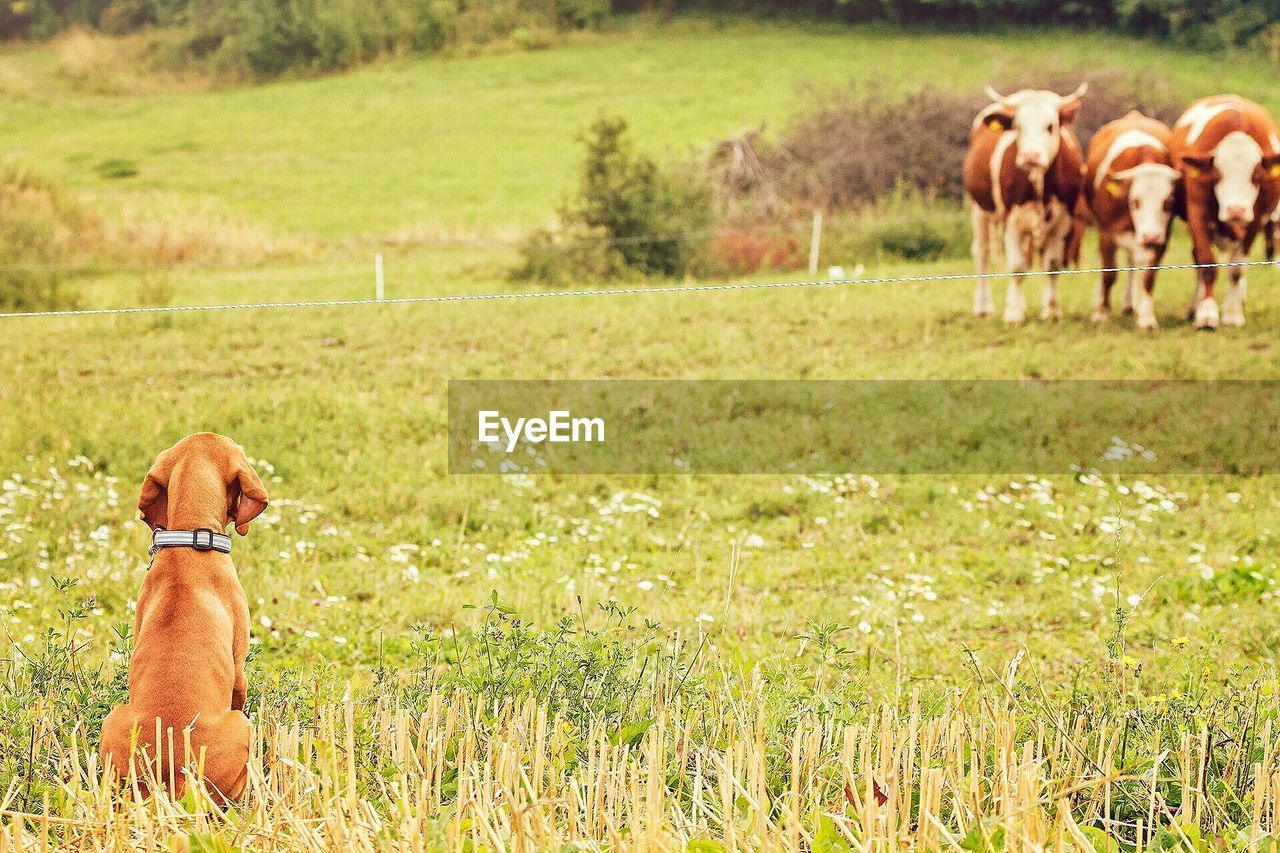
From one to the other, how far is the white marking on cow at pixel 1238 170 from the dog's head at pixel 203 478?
1105 centimetres

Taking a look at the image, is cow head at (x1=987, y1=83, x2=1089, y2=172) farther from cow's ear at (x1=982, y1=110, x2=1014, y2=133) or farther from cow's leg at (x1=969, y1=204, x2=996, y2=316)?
cow's leg at (x1=969, y1=204, x2=996, y2=316)

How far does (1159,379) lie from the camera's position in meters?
10.9

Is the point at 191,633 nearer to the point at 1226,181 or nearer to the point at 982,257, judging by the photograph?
the point at 1226,181

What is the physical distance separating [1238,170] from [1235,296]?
1385mm

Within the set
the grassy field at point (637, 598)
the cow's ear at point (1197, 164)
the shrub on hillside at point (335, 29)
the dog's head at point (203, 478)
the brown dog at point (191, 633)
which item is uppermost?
the shrub on hillside at point (335, 29)

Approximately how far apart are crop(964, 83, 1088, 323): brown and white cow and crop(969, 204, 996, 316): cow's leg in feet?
0.04

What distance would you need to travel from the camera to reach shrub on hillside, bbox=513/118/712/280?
56.2ft

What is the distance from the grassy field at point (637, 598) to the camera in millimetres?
3311

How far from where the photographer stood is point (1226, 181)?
12.0 meters

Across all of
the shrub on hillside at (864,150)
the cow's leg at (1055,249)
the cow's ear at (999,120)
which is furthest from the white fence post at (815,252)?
the cow's ear at (999,120)

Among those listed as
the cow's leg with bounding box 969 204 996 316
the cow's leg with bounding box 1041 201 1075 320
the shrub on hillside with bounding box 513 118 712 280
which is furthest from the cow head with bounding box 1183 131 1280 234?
the shrub on hillside with bounding box 513 118 712 280

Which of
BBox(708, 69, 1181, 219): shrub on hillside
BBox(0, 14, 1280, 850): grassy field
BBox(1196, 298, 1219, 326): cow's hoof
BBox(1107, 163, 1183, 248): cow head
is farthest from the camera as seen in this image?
BBox(708, 69, 1181, 219): shrub on hillside

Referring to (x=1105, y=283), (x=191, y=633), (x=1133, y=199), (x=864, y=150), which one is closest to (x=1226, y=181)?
(x=1133, y=199)

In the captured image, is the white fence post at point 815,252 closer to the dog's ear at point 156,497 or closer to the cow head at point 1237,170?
the cow head at point 1237,170
